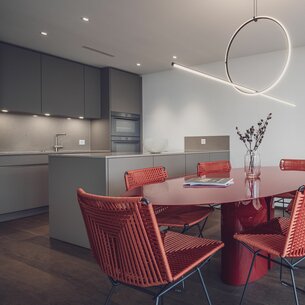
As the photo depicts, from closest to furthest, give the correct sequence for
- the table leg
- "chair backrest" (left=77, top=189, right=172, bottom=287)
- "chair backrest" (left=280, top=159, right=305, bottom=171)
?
"chair backrest" (left=77, top=189, right=172, bottom=287), the table leg, "chair backrest" (left=280, top=159, right=305, bottom=171)

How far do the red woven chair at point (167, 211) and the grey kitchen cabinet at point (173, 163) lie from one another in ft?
2.86

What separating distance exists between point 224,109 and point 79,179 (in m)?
3.23

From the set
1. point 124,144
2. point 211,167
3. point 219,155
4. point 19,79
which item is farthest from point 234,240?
point 124,144

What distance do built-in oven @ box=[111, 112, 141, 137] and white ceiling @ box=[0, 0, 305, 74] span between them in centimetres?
112

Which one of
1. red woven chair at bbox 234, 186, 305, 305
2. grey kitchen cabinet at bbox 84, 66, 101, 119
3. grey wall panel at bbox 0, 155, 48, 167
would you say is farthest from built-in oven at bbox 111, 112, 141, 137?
red woven chair at bbox 234, 186, 305, 305

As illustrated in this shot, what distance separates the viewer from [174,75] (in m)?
5.80

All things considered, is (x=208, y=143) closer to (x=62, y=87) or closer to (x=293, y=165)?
(x=293, y=165)

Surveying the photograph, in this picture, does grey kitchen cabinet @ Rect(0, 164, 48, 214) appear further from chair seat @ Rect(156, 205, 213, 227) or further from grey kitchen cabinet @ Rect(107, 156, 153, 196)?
chair seat @ Rect(156, 205, 213, 227)

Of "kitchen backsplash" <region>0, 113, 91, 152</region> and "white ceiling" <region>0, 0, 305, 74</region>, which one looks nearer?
"white ceiling" <region>0, 0, 305, 74</region>

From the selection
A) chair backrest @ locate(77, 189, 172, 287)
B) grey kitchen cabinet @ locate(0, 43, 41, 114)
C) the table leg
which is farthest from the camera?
grey kitchen cabinet @ locate(0, 43, 41, 114)

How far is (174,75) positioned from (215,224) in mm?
3267

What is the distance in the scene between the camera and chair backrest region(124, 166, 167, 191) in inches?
82.1

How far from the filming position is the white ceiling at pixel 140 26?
123 inches

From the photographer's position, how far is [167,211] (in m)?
2.21
